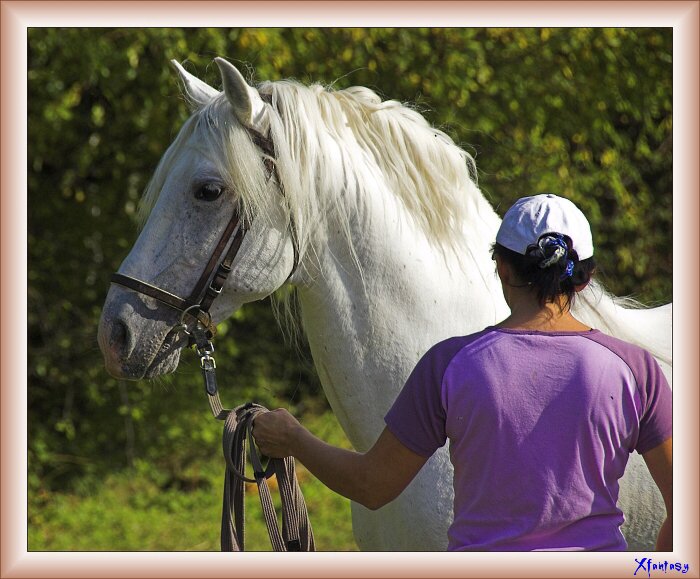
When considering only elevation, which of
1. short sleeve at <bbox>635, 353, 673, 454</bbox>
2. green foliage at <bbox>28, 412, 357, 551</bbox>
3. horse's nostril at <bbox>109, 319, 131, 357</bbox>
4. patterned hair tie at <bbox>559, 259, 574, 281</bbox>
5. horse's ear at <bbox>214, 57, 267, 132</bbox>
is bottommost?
green foliage at <bbox>28, 412, 357, 551</bbox>

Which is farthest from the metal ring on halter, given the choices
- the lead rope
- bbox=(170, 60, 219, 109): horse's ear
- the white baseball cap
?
the white baseball cap

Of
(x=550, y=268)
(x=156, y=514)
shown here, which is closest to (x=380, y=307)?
(x=550, y=268)

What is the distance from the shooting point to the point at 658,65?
6.02m

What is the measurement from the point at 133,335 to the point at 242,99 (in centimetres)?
66

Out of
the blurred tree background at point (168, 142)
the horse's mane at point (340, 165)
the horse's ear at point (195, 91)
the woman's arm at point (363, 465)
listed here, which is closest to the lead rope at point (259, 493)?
the woman's arm at point (363, 465)

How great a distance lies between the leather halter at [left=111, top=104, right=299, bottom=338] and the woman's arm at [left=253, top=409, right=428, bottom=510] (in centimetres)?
52

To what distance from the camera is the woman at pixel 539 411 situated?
153 cm

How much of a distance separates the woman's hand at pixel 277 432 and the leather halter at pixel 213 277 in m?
0.40

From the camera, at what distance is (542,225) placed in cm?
157

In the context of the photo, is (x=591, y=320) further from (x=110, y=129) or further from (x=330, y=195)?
(x=110, y=129)

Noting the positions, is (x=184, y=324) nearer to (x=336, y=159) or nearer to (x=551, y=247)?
(x=336, y=159)

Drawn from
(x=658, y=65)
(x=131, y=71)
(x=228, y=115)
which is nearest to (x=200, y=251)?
→ (x=228, y=115)

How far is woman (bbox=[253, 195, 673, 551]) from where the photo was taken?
1525mm

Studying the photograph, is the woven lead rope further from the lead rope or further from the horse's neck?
the horse's neck
